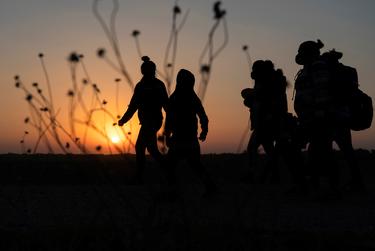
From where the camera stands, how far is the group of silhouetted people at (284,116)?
8031mm

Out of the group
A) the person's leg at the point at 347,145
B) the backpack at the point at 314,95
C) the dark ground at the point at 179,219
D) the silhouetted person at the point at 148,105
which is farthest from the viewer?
the silhouetted person at the point at 148,105

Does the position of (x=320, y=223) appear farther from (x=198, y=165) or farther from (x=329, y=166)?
(x=198, y=165)

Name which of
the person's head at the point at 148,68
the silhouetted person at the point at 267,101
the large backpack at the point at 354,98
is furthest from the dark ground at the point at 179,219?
the person's head at the point at 148,68

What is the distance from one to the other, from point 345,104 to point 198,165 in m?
2.03

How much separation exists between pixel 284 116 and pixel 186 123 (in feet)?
6.16

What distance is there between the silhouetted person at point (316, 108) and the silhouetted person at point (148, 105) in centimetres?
236

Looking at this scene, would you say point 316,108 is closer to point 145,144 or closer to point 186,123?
point 186,123

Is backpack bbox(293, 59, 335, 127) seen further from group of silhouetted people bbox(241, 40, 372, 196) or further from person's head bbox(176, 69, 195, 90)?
person's head bbox(176, 69, 195, 90)

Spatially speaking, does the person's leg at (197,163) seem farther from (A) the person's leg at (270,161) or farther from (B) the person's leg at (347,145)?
(B) the person's leg at (347,145)

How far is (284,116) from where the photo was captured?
9.93m

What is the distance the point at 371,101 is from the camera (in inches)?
356

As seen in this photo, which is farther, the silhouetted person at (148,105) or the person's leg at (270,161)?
the person's leg at (270,161)

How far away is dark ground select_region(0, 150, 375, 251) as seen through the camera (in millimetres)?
5016

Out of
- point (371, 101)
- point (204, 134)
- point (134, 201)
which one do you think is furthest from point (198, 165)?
point (371, 101)
